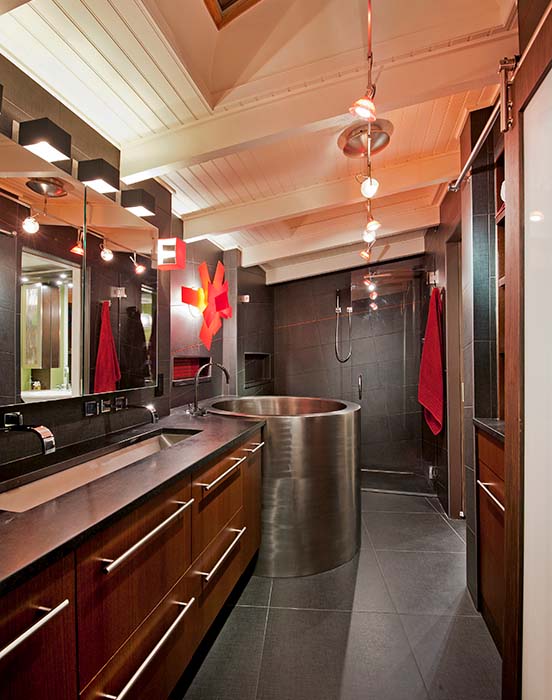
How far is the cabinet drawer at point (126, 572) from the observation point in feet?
2.78

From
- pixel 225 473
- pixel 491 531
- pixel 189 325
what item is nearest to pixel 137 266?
pixel 189 325

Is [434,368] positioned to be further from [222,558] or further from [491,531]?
[222,558]

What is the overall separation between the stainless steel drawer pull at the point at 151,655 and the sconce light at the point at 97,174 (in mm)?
1736

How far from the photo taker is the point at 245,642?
1663 mm

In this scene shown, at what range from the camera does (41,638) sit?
724 millimetres

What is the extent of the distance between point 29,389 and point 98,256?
2.26 feet

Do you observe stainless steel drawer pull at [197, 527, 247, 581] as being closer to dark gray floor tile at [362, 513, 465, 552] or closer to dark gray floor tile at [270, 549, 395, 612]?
dark gray floor tile at [270, 549, 395, 612]

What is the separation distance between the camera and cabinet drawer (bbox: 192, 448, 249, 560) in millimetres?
1396

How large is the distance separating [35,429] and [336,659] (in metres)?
1.47

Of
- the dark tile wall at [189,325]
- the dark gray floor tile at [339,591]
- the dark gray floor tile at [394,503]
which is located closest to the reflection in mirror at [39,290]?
the dark tile wall at [189,325]

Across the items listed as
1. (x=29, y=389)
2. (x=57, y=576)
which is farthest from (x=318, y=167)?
(x=57, y=576)

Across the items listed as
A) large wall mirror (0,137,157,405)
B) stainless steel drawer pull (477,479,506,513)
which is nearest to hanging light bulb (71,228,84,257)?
large wall mirror (0,137,157,405)

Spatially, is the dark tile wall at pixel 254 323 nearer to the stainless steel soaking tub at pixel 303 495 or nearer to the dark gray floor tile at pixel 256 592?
the stainless steel soaking tub at pixel 303 495

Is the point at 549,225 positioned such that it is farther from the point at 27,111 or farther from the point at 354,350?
the point at 354,350
